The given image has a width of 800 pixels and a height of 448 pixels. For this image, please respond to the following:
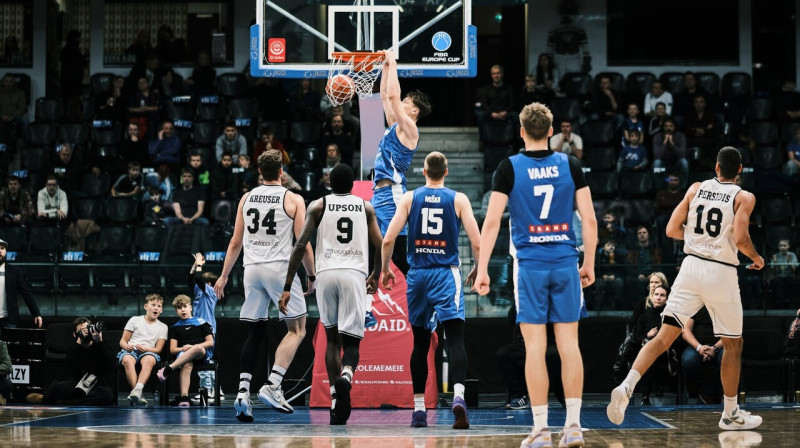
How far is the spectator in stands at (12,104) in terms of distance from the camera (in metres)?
20.9

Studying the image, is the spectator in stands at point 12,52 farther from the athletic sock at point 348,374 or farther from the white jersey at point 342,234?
the athletic sock at point 348,374

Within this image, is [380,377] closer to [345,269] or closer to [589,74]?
[345,269]

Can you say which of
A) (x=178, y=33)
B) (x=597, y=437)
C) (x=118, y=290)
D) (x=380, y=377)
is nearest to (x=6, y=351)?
(x=118, y=290)

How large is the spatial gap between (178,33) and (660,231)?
11651 millimetres

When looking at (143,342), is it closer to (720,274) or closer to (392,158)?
(392,158)

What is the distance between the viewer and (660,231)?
16.2 meters

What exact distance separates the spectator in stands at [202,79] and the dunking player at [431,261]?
12.4 m

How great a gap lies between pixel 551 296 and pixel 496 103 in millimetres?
12586

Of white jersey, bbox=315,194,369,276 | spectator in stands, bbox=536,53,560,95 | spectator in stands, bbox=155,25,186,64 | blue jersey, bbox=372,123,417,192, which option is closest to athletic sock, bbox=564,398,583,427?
white jersey, bbox=315,194,369,276

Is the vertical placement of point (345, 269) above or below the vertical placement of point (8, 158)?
below

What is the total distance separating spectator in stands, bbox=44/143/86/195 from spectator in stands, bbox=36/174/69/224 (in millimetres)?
502

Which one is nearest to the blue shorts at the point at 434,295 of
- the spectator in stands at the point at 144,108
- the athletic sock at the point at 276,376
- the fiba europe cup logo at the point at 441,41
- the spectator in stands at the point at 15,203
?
the athletic sock at the point at 276,376

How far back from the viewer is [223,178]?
1783 centimetres

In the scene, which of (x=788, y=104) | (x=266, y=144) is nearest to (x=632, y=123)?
(x=788, y=104)
